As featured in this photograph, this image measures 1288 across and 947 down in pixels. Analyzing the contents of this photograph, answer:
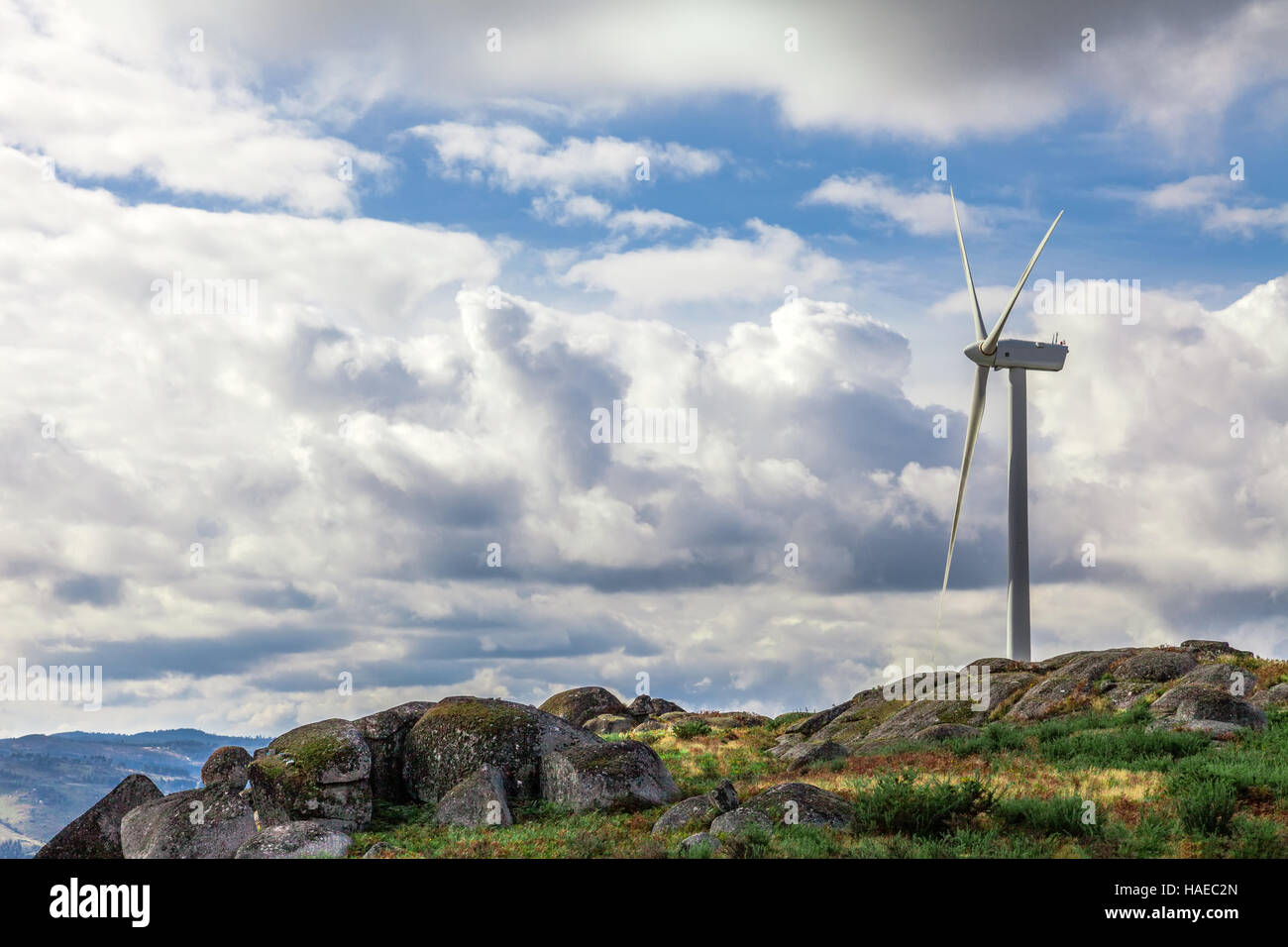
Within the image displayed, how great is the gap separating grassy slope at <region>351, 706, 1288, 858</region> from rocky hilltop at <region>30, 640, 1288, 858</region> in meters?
0.08

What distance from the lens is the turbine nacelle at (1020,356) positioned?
50.7 meters

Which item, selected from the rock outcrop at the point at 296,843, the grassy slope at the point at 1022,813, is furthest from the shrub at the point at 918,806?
the rock outcrop at the point at 296,843

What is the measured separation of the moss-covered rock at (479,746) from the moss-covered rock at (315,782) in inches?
65.1

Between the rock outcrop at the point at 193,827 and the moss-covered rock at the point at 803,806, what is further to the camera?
the rock outcrop at the point at 193,827

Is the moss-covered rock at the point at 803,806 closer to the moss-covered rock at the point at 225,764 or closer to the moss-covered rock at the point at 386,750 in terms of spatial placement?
the moss-covered rock at the point at 386,750

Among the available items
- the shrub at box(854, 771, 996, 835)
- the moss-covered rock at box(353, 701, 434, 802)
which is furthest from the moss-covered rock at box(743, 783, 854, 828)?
the moss-covered rock at box(353, 701, 434, 802)

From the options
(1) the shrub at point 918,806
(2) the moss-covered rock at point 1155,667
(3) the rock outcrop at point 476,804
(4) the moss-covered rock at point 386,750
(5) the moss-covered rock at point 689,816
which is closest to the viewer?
(1) the shrub at point 918,806

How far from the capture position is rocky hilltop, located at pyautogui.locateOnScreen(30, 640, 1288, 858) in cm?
1920

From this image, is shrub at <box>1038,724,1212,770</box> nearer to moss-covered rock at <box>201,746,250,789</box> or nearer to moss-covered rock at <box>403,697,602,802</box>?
moss-covered rock at <box>403,697,602,802</box>

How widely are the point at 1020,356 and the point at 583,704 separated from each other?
27.9 meters

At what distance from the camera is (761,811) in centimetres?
1905

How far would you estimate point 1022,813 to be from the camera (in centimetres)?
1928

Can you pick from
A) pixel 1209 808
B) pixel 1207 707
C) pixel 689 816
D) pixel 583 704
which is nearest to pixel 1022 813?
pixel 1209 808
